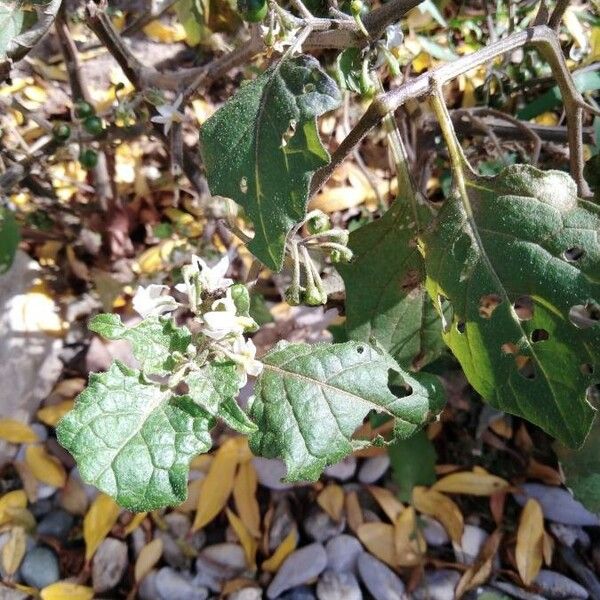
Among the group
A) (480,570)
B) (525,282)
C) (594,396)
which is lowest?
(480,570)

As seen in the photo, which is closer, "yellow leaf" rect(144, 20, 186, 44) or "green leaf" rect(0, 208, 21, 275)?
"green leaf" rect(0, 208, 21, 275)

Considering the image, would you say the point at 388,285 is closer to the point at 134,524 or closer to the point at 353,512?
the point at 353,512

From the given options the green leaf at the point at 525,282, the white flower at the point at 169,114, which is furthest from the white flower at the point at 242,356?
the white flower at the point at 169,114

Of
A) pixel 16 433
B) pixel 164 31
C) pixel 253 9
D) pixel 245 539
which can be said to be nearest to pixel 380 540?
pixel 245 539

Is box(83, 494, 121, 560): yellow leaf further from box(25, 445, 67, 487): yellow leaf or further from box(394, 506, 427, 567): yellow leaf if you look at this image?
box(394, 506, 427, 567): yellow leaf

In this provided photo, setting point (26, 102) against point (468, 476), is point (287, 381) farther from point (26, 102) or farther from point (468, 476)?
point (26, 102)

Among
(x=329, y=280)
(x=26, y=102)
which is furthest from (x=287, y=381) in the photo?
(x=26, y=102)

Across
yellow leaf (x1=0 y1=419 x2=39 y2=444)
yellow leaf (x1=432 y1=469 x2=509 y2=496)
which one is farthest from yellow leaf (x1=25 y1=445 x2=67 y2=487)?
yellow leaf (x1=432 y1=469 x2=509 y2=496)

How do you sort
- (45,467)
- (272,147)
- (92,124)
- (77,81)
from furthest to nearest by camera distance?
(45,467) → (77,81) → (92,124) → (272,147)
